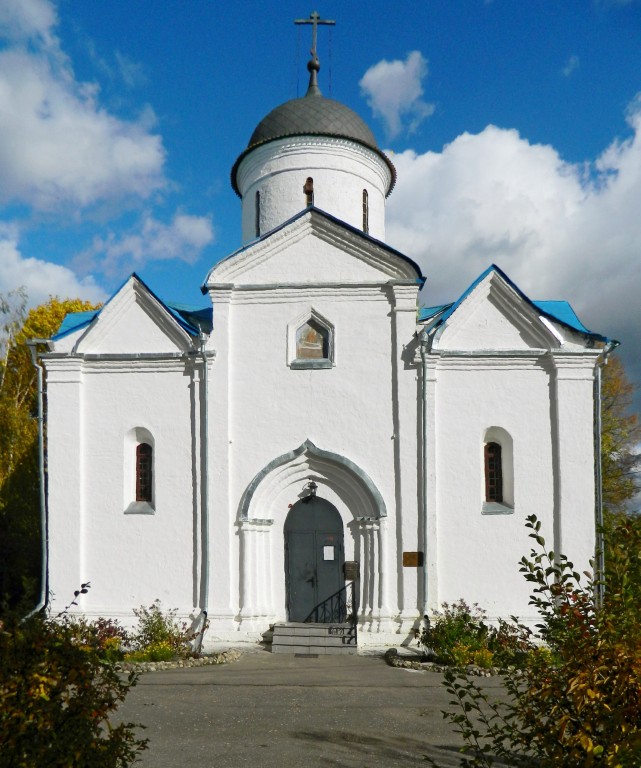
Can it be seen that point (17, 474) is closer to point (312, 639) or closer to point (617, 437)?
point (312, 639)

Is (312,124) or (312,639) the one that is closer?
(312,639)

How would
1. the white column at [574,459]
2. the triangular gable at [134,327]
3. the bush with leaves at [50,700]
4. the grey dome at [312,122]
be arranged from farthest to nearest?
the grey dome at [312,122] < the triangular gable at [134,327] < the white column at [574,459] < the bush with leaves at [50,700]

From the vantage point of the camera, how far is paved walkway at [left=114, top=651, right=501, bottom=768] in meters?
6.59

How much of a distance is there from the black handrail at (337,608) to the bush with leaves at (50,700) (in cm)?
843

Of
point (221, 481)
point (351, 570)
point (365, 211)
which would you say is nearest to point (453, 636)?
point (351, 570)

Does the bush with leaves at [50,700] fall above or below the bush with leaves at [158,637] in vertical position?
above

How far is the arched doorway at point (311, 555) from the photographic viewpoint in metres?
12.4

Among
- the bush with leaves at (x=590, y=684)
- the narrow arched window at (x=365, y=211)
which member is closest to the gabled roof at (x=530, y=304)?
the narrow arched window at (x=365, y=211)

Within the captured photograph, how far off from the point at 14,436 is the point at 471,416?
41.0 feet

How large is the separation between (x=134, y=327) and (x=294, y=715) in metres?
7.96

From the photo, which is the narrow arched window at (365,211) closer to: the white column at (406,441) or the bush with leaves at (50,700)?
the white column at (406,441)

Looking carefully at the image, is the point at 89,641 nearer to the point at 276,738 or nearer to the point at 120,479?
the point at 276,738

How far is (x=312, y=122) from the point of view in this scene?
16094mm

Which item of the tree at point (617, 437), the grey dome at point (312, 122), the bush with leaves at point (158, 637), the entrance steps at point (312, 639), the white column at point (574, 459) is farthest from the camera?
the tree at point (617, 437)
